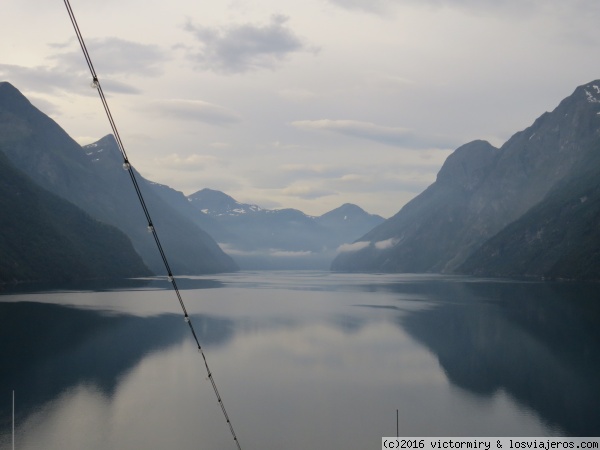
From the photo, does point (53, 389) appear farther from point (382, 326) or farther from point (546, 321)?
point (546, 321)

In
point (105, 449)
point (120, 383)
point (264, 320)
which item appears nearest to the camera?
point (105, 449)

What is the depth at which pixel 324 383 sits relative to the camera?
66.1 m

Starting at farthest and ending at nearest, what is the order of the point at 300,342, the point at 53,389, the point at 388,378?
the point at 300,342 < the point at 388,378 < the point at 53,389

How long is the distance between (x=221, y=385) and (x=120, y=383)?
10.2 meters

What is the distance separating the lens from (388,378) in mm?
69312

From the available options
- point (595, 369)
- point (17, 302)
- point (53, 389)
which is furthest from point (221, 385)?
point (17, 302)

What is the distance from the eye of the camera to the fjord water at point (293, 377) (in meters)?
48.7

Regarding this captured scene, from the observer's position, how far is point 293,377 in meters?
69.1

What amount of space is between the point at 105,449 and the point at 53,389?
19349 millimetres

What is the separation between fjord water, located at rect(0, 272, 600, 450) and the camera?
48.7 m

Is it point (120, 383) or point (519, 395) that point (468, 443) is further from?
point (120, 383)

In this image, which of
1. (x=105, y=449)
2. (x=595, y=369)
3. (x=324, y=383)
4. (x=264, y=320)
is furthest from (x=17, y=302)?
(x=595, y=369)

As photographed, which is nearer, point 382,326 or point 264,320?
point 382,326

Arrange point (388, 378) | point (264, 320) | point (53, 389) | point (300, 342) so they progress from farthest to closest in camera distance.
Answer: point (264, 320)
point (300, 342)
point (388, 378)
point (53, 389)
